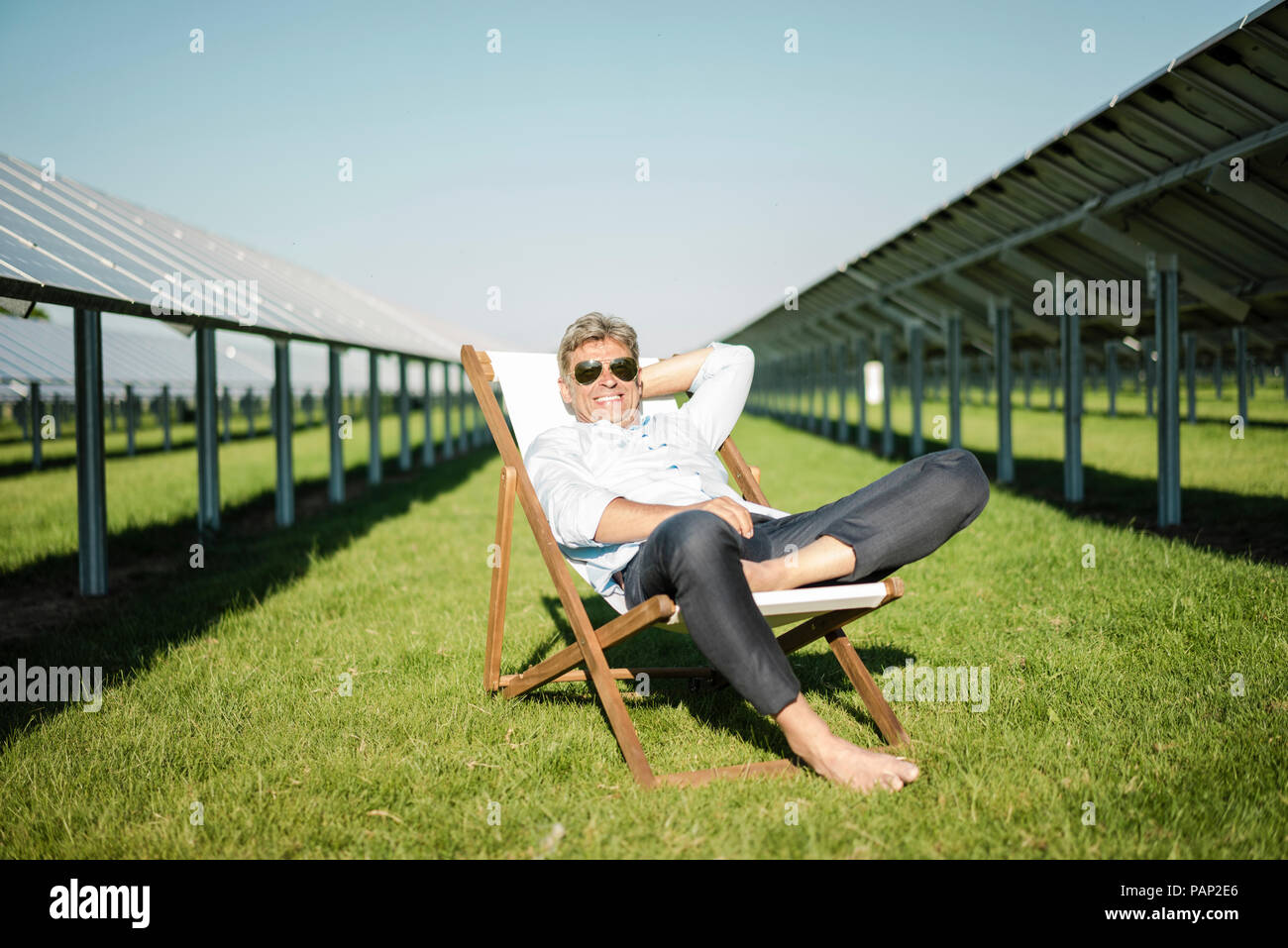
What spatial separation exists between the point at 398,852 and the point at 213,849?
44cm

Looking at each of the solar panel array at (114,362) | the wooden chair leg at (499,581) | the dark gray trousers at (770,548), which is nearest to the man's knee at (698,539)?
the dark gray trousers at (770,548)

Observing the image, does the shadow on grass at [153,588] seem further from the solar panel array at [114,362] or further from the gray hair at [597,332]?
the gray hair at [597,332]

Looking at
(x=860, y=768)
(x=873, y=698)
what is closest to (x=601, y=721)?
(x=873, y=698)

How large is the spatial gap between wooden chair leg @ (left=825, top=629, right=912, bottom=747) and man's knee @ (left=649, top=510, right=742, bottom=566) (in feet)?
2.33

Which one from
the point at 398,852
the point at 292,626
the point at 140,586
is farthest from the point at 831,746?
the point at 140,586

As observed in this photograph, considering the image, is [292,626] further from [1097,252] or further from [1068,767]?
[1097,252]

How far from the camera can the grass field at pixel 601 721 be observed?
2.40m

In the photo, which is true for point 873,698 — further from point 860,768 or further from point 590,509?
point 590,509

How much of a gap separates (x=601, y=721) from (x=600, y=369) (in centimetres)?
118

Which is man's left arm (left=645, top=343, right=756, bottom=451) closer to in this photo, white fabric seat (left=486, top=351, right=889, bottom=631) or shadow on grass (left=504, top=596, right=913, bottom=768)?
white fabric seat (left=486, top=351, right=889, bottom=631)

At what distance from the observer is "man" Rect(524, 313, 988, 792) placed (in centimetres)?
255

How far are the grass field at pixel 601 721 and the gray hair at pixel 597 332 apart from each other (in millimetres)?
1248

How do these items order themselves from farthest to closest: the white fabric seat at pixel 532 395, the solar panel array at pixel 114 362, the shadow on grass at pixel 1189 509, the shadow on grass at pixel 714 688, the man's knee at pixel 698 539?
the solar panel array at pixel 114 362 < the shadow on grass at pixel 1189 509 < the white fabric seat at pixel 532 395 < the shadow on grass at pixel 714 688 < the man's knee at pixel 698 539
